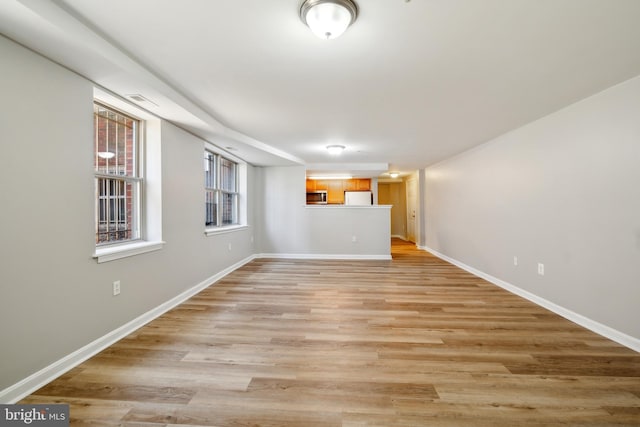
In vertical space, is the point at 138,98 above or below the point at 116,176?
above

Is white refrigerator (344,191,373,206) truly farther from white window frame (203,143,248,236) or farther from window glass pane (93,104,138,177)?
window glass pane (93,104,138,177)

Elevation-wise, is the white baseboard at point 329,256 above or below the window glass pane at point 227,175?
below

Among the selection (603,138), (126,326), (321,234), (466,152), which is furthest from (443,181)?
(126,326)

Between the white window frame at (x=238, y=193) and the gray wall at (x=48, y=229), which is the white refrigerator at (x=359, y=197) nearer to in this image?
the white window frame at (x=238, y=193)

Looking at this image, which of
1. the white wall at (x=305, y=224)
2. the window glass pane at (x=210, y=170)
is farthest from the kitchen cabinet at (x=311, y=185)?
the window glass pane at (x=210, y=170)

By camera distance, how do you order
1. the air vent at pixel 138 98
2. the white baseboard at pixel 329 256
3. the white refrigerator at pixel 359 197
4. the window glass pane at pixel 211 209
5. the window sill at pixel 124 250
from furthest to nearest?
the white refrigerator at pixel 359 197 < the white baseboard at pixel 329 256 < the window glass pane at pixel 211 209 < the air vent at pixel 138 98 < the window sill at pixel 124 250

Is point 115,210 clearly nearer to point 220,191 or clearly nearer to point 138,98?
point 138,98

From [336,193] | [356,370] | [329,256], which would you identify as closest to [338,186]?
[336,193]

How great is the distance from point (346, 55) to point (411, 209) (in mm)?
7635

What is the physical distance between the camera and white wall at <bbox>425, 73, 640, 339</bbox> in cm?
227

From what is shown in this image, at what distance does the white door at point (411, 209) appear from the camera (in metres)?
8.50

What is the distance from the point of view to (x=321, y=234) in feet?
20.2

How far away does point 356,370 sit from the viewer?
1894 millimetres

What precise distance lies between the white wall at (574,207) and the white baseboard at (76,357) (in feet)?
14.3
